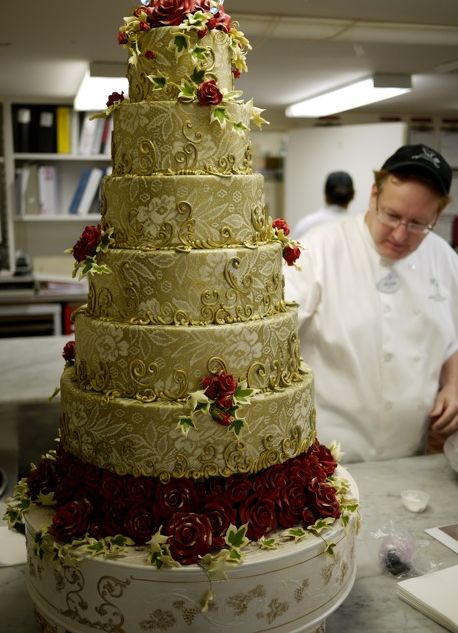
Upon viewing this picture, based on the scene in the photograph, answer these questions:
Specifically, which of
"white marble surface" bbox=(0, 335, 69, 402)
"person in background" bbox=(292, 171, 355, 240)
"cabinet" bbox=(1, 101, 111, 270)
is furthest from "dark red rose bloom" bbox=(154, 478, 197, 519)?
"cabinet" bbox=(1, 101, 111, 270)

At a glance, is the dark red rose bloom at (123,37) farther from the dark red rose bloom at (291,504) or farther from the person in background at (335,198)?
the person in background at (335,198)

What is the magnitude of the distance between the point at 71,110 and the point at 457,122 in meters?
3.25

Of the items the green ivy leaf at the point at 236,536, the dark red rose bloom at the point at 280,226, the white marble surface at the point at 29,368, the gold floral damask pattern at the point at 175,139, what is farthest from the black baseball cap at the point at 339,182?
the green ivy leaf at the point at 236,536

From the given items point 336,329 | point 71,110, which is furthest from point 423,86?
point 71,110

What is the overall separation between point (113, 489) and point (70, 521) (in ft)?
0.30

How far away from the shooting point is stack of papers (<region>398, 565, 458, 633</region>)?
1.29 metres

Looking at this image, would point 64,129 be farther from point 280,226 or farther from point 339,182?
point 280,226

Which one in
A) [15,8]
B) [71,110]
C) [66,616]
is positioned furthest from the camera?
[71,110]

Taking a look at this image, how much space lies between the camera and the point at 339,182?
463 centimetres

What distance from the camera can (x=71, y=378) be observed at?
4.47 feet

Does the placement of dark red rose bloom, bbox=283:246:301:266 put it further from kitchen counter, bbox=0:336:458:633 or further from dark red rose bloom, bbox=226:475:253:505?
kitchen counter, bbox=0:336:458:633

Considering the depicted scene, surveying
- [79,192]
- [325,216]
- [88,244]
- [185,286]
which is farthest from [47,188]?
[185,286]

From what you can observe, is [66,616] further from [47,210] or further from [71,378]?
[47,210]

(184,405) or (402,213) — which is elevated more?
(402,213)
